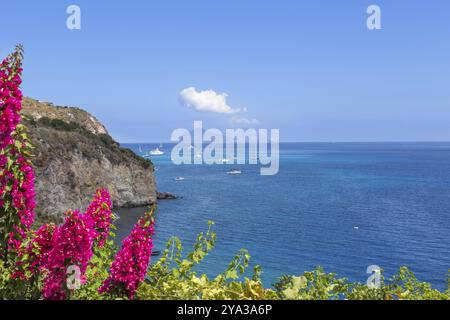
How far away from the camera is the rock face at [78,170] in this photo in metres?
59.8

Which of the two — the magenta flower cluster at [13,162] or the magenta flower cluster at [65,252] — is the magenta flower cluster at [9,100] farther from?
the magenta flower cluster at [65,252]

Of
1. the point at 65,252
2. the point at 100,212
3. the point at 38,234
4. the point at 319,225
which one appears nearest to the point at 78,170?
the point at 319,225

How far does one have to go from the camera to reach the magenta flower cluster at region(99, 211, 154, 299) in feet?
15.9

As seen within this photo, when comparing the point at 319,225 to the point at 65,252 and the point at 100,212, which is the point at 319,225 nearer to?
the point at 100,212

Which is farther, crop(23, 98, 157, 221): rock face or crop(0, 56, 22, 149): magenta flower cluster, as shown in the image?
crop(23, 98, 157, 221): rock face

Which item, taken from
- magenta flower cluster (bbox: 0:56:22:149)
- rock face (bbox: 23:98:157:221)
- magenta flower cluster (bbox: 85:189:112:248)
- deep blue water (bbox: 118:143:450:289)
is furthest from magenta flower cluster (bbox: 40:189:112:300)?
rock face (bbox: 23:98:157:221)

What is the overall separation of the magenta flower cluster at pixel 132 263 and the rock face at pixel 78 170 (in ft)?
163

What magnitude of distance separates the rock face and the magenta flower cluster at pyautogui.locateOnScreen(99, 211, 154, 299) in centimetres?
4978

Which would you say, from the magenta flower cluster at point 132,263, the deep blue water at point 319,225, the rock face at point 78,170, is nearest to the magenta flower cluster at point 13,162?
the magenta flower cluster at point 132,263

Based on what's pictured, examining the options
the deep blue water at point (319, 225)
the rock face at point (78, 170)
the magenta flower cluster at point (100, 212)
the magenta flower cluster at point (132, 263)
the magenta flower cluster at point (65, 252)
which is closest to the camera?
the magenta flower cluster at point (65, 252)

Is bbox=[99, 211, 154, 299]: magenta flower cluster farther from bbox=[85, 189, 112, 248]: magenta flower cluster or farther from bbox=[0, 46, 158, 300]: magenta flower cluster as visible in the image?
bbox=[85, 189, 112, 248]: magenta flower cluster

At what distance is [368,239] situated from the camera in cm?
5922

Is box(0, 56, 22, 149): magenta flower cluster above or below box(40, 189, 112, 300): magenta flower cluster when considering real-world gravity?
above

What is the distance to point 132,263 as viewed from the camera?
487 centimetres
